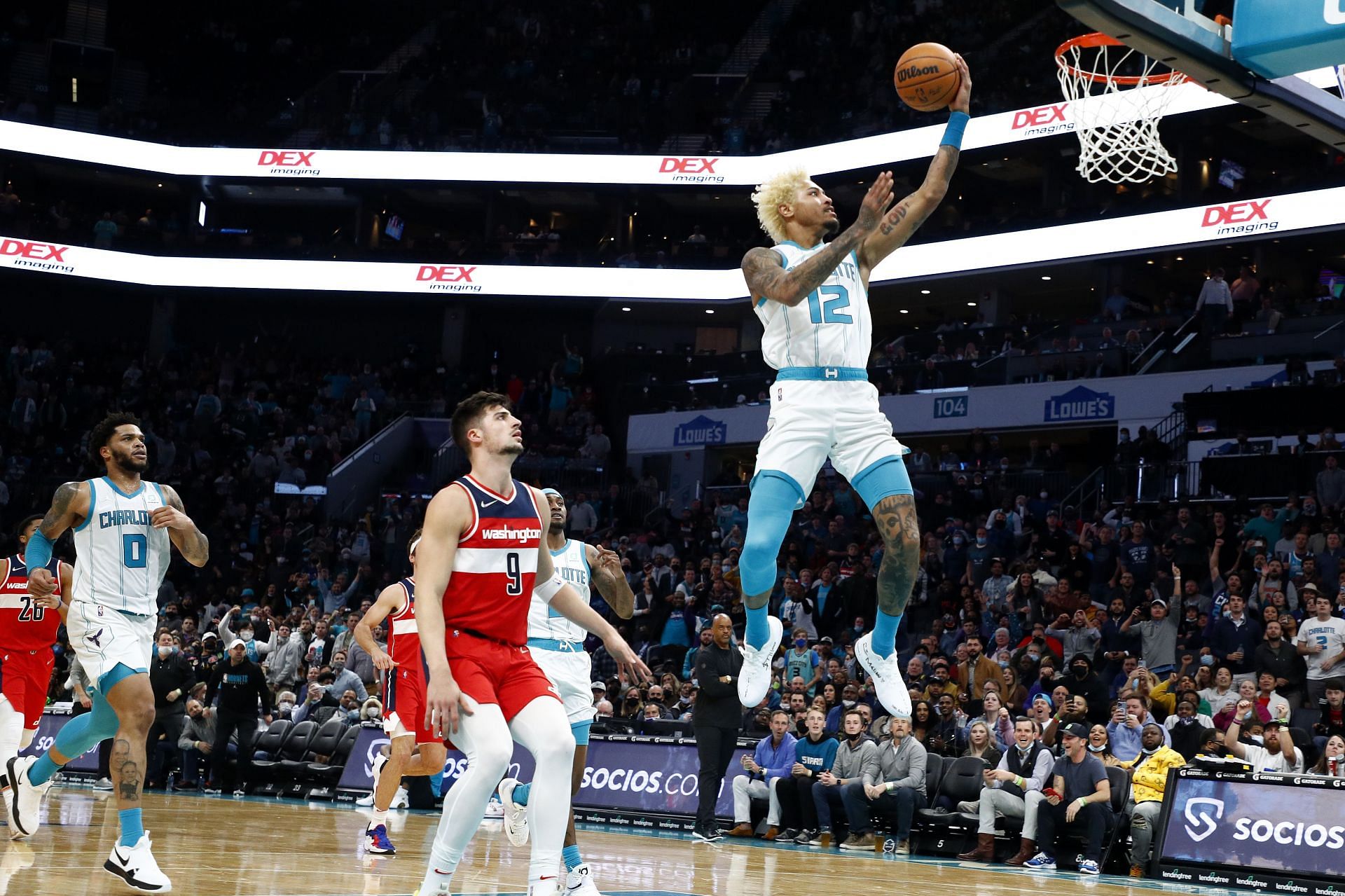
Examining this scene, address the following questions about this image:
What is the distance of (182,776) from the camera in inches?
758

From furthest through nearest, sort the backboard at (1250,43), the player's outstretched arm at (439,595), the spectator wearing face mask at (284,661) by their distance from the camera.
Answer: the spectator wearing face mask at (284,661) → the backboard at (1250,43) → the player's outstretched arm at (439,595)

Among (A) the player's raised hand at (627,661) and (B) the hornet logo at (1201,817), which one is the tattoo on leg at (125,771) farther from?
(B) the hornet logo at (1201,817)

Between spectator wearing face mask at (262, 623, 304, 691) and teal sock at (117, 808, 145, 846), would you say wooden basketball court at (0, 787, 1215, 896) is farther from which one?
spectator wearing face mask at (262, 623, 304, 691)

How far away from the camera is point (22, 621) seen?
12.0 meters

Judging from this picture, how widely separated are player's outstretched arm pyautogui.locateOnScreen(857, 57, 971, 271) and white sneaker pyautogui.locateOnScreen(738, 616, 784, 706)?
186 cm

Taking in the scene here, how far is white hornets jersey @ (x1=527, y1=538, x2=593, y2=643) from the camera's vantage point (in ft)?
32.1

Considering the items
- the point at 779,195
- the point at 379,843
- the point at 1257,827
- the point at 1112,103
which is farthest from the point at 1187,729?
the point at 779,195

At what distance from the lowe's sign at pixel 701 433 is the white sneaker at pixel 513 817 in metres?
19.0

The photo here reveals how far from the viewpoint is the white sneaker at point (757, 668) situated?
23.5ft

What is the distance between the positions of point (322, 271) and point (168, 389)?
207 inches

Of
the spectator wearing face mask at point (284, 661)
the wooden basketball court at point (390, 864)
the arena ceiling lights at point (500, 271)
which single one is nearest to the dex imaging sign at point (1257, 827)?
the wooden basketball court at point (390, 864)

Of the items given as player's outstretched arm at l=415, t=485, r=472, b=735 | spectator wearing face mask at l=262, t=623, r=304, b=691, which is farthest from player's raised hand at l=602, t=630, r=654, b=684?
spectator wearing face mask at l=262, t=623, r=304, b=691

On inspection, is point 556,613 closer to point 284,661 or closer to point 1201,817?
point 1201,817

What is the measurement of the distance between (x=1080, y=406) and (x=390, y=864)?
1956cm
